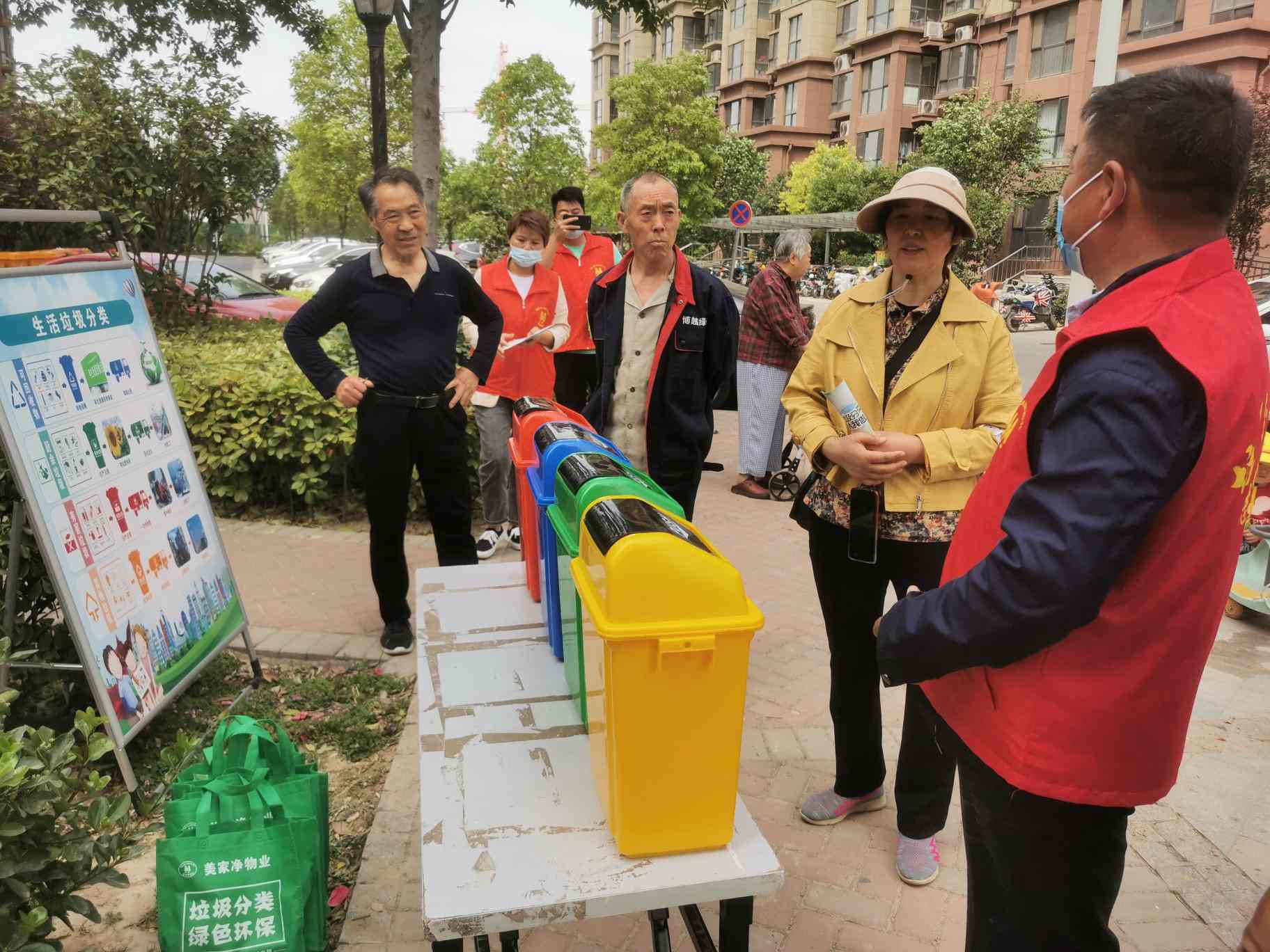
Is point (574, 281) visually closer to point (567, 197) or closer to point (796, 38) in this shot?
point (567, 197)

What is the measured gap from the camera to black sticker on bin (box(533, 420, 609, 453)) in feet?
8.43

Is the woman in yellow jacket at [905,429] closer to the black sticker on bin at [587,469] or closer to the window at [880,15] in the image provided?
the black sticker on bin at [587,469]

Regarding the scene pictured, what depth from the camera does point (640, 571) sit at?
1.60 metres

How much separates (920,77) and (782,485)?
45139 millimetres

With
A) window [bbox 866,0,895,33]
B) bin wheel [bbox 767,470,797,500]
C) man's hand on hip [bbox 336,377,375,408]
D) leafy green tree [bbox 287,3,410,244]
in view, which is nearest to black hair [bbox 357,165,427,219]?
man's hand on hip [bbox 336,377,375,408]

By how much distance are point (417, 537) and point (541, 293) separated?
5.87 feet

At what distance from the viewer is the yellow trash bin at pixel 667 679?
160 cm

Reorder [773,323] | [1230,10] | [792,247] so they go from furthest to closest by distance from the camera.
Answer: [1230,10] < [773,323] < [792,247]

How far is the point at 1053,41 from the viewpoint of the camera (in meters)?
36.4

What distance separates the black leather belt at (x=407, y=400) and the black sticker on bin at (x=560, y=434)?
1.33 m

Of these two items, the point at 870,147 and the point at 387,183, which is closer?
the point at 387,183

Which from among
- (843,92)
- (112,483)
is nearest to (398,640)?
(112,483)

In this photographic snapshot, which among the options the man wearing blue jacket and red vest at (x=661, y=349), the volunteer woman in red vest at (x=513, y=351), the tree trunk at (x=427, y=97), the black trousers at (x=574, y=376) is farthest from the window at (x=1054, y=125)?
the man wearing blue jacket and red vest at (x=661, y=349)

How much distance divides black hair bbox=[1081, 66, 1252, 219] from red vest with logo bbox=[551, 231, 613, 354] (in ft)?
14.9
